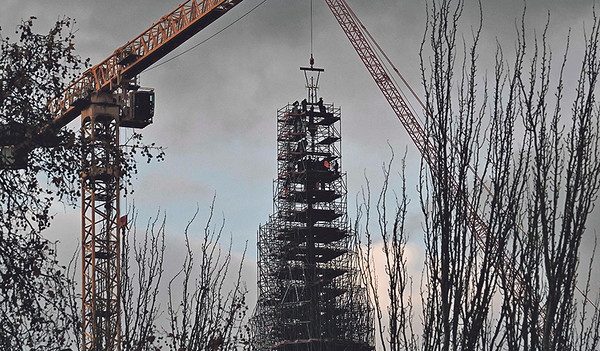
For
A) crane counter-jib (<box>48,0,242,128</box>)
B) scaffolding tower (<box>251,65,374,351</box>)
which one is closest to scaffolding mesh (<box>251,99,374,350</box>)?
scaffolding tower (<box>251,65,374,351</box>)

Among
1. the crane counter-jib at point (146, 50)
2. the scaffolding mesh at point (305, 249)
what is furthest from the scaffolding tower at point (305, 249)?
the crane counter-jib at point (146, 50)

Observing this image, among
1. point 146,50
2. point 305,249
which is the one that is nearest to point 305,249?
Answer: point 305,249

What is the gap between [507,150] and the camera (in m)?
10.1

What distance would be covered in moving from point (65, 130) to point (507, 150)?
7693mm

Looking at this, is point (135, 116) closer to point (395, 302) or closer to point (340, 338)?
point (340, 338)

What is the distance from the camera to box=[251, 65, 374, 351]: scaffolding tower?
2630 inches

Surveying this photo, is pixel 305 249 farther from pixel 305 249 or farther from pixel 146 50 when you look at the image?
pixel 146 50

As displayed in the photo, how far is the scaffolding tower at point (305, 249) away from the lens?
66.8 metres

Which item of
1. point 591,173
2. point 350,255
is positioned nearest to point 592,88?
point 591,173

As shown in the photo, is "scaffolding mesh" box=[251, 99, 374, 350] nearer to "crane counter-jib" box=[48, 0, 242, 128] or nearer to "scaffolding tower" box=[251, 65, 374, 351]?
"scaffolding tower" box=[251, 65, 374, 351]

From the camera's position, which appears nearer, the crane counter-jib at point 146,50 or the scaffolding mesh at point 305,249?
the crane counter-jib at point 146,50

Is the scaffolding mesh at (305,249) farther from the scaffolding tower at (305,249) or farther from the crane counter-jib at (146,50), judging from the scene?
the crane counter-jib at (146,50)

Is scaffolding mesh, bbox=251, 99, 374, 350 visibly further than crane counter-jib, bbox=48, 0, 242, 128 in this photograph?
Yes

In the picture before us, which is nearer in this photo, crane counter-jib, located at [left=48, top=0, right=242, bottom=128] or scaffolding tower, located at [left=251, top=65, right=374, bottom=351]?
crane counter-jib, located at [left=48, top=0, right=242, bottom=128]
